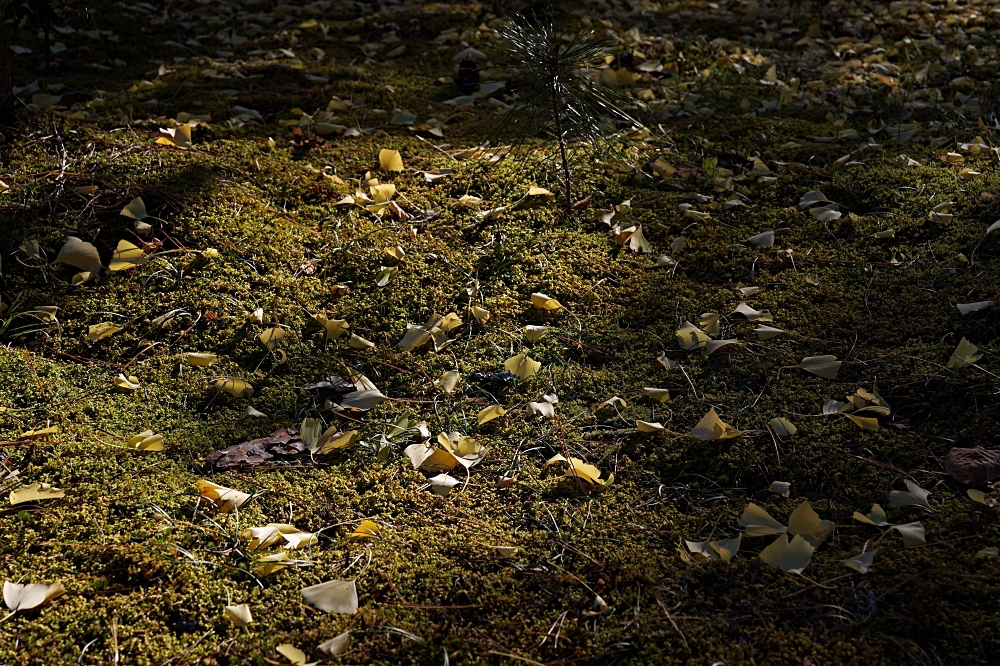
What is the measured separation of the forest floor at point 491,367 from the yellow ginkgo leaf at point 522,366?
0.13ft

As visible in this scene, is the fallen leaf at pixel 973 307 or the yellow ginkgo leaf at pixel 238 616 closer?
the yellow ginkgo leaf at pixel 238 616

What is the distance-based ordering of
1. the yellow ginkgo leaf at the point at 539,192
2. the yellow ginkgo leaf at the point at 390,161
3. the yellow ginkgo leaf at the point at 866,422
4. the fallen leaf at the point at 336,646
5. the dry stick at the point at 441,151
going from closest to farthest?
the fallen leaf at the point at 336,646, the yellow ginkgo leaf at the point at 866,422, the yellow ginkgo leaf at the point at 539,192, the yellow ginkgo leaf at the point at 390,161, the dry stick at the point at 441,151

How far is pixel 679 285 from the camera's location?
2.30m

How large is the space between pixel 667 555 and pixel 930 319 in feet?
3.62

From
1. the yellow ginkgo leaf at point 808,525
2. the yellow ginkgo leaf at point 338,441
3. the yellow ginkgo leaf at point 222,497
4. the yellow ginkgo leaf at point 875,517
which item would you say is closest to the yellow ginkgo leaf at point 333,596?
the yellow ginkgo leaf at point 222,497

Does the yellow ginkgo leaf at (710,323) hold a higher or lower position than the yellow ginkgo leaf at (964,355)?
lower

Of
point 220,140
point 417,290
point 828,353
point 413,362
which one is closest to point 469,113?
point 220,140

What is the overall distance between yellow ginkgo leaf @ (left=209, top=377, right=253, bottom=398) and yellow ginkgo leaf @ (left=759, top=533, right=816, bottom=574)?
4.11 ft

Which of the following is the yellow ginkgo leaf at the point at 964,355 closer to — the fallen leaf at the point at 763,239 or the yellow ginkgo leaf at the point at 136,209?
the fallen leaf at the point at 763,239

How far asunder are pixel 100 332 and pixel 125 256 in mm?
305

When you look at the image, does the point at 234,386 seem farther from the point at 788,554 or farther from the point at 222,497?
the point at 788,554

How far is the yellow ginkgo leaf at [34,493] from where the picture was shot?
5.02ft

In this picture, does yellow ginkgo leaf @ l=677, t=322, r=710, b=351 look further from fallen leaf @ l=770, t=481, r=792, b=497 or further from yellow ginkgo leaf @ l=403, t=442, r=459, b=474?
yellow ginkgo leaf @ l=403, t=442, r=459, b=474

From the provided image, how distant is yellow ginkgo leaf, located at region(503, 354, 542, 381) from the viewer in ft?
6.51
